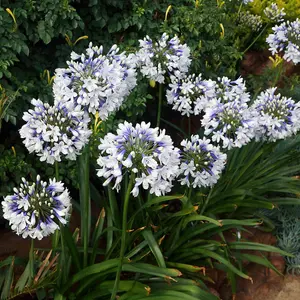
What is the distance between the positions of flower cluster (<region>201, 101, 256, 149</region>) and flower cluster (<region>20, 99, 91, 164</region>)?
0.80 metres

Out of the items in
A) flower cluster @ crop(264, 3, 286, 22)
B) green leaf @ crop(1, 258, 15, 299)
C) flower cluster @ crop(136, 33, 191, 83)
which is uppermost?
flower cluster @ crop(264, 3, 286, 22)

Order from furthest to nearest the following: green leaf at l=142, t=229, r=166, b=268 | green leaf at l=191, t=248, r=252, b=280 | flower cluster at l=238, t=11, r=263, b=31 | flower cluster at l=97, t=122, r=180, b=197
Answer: flower cluster at l=238, t=11, r=263, b=31, green leaf at l=191, t=248, r=252, b=280, green leaf at l=142, t=229, r=166, b=268, flower cluster at l=97, t=122, r=180, b=197

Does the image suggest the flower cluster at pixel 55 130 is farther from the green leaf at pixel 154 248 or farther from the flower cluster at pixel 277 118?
the flower cluster at pixel 277 118

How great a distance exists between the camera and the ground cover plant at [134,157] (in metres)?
1.90

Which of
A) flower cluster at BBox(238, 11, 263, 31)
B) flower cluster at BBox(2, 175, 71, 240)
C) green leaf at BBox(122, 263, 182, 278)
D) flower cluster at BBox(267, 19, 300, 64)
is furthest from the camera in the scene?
flower cluster at BBox(238, 11, 263, 31)

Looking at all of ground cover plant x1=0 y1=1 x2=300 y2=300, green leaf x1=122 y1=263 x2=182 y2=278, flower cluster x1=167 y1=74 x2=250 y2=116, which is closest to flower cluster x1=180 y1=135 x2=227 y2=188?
ground cover plant x1=0 y1=1 x2=300 y2=300

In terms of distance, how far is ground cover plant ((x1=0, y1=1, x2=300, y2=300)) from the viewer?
1902mm

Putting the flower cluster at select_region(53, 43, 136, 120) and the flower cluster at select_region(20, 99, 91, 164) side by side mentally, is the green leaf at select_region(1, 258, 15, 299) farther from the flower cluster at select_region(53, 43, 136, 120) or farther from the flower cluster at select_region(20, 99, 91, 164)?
the flower cluster at select_region(53, 43, 136, 120)

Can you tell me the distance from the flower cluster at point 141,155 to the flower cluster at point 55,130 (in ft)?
0.43

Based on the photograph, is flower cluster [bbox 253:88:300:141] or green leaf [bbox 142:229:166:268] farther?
flower cluster [bbox 253:88:300:141]

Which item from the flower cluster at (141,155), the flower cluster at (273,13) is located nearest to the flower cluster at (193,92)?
the flower cluster at (141,155)

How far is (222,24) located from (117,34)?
3.92 ft

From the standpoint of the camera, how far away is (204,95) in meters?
2.79

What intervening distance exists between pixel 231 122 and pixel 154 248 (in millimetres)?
791
